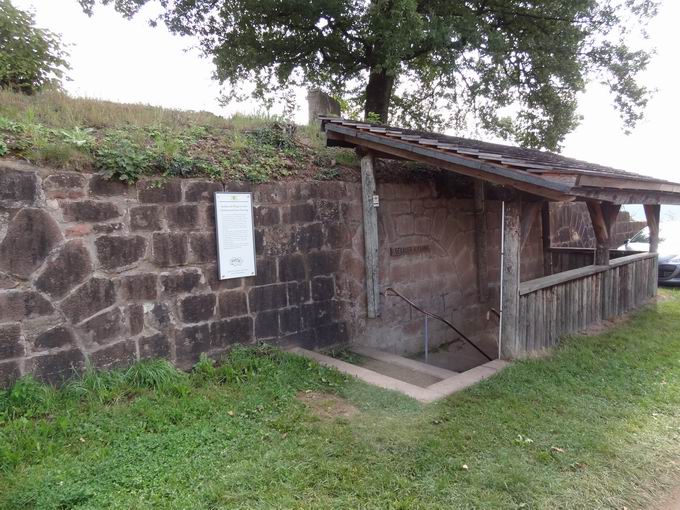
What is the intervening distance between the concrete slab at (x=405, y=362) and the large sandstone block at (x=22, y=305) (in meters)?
3.44

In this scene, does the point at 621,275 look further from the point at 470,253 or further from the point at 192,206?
the point at 192,206

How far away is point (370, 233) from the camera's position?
597 centimetres

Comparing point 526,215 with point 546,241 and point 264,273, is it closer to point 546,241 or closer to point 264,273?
point 264,273

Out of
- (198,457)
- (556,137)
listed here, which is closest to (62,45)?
(198,457)

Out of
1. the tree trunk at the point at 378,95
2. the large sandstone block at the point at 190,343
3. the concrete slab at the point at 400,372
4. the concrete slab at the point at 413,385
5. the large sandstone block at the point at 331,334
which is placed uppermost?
the tree trunk at the point at 378,95

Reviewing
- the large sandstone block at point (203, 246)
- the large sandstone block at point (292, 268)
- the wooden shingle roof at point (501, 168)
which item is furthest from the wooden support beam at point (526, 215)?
the large sandstone block at point (203, 246)

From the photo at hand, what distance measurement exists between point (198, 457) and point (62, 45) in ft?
24.2

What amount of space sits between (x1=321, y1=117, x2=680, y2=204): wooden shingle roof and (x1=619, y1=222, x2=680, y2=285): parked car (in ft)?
16.7

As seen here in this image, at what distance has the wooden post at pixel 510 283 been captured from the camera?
205 inches

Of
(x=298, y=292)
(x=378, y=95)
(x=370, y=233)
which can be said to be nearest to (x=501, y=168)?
(x=370, y=233)

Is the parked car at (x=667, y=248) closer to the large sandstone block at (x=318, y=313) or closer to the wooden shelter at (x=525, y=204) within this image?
the wooden shelter at (x=525, y=204)

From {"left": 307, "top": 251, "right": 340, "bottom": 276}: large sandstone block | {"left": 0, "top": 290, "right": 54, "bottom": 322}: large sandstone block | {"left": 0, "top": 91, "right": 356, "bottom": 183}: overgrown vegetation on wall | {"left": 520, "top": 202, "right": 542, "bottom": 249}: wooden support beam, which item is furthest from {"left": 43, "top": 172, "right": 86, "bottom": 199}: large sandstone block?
{"left": 520, "top": 202, "right": 542, "bottom": 249}: wooden support beam

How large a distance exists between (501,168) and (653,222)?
6320mm

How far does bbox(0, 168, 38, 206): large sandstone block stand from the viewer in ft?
11.5
